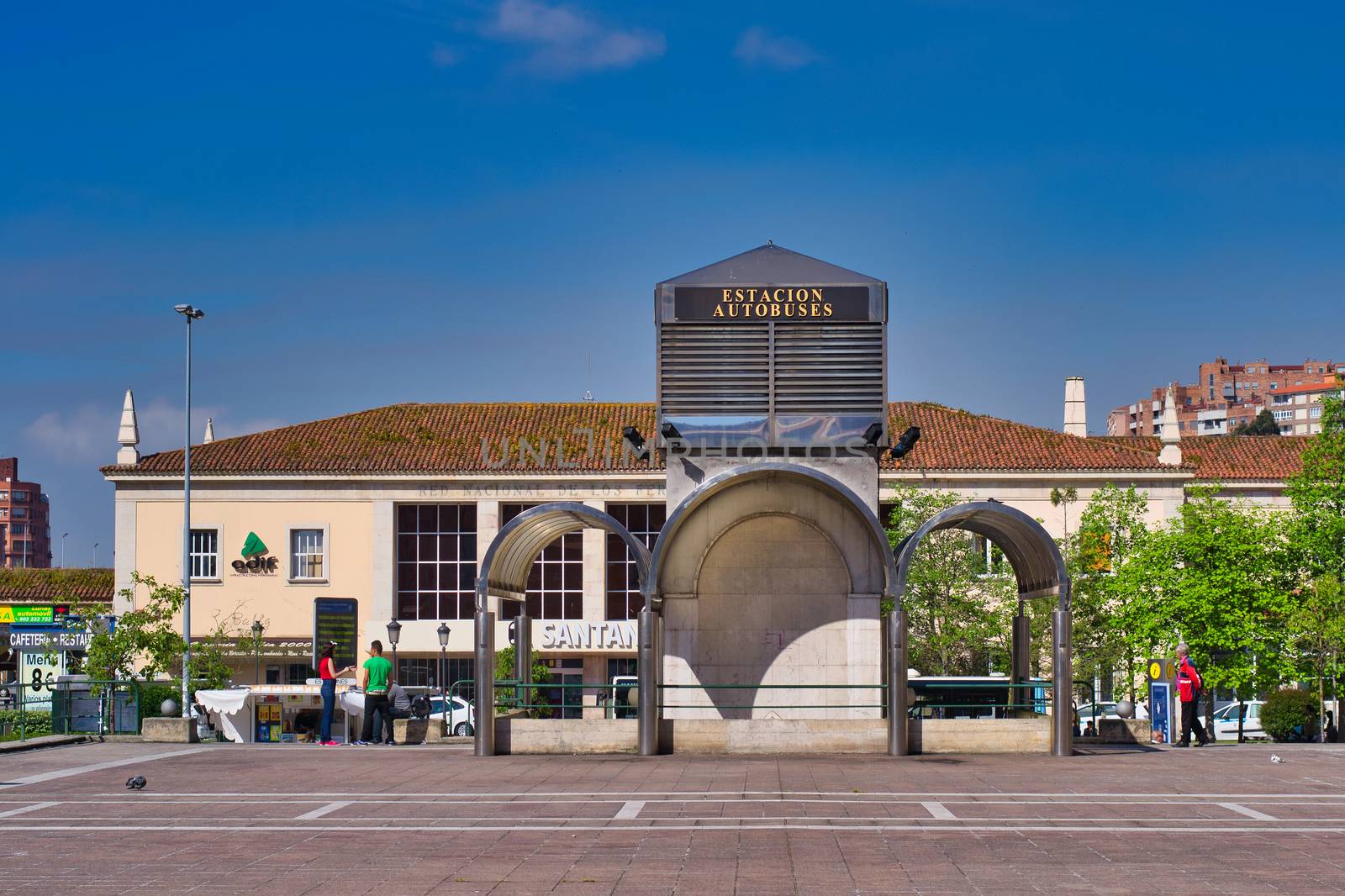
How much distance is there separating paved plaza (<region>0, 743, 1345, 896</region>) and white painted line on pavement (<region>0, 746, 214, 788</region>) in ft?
0.36

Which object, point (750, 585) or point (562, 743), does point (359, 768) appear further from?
point (750, 585)

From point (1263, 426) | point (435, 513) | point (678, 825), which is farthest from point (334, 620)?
point (1263, 426)

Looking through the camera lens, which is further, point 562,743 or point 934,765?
point 562,743

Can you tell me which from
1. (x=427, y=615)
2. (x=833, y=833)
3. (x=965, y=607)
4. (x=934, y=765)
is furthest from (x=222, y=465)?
(x=833, y=833)

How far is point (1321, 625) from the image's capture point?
146ft

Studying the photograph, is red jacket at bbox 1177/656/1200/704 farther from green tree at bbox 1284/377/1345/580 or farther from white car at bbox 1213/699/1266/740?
white car at bbox 1213/699/1266/740

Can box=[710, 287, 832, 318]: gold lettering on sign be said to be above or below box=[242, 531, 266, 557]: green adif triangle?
above

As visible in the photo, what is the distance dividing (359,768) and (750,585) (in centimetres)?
668

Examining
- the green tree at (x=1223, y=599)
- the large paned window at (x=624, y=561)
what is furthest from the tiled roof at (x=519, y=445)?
the green tree at (x=1223, y=599)

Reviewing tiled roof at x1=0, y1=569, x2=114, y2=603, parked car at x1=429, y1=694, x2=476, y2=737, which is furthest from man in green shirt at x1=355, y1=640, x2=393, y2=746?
tiled roof at x1=0, y1=569, x2=114, y2=603

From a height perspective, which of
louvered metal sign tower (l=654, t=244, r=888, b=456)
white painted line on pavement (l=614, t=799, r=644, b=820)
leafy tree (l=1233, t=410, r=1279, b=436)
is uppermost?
leafy tree (l=1233, t=410, r=1279, b=436)

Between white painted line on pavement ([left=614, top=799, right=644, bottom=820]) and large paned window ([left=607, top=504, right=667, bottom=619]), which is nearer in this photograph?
white painted line on pavement ([left=614, top=799, right=644, bottom=820])

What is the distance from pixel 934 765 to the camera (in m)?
22.5

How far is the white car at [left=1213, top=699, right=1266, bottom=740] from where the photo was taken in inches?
2154
